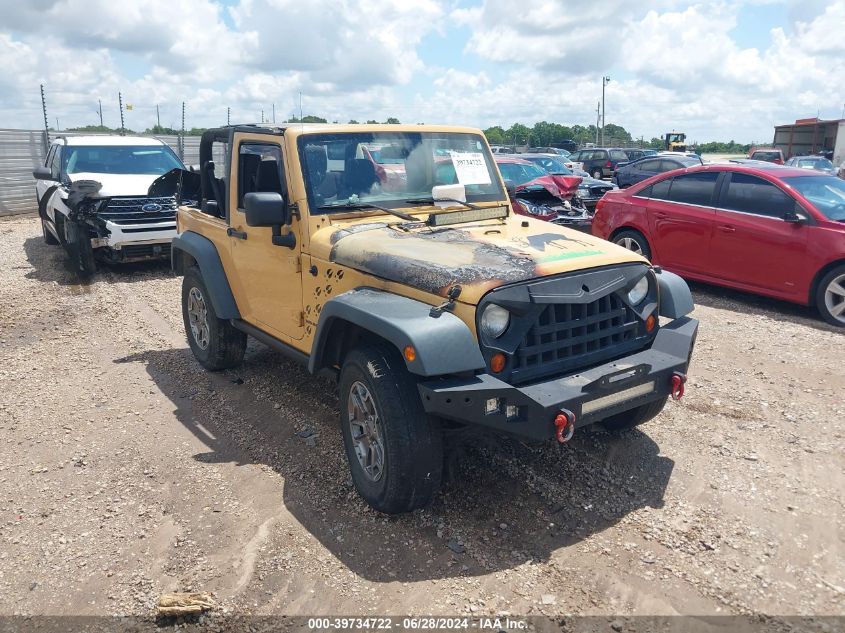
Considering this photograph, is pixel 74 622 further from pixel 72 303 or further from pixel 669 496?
pixel 72 303

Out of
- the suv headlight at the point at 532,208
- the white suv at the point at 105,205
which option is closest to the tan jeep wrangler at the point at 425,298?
the white suv at the point at 105,205

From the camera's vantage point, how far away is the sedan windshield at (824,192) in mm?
7453

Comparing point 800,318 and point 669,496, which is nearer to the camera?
point 669,496

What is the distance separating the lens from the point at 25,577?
3361mm

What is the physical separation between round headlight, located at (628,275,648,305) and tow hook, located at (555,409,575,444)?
3.51 feet

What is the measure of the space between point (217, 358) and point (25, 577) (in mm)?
2637

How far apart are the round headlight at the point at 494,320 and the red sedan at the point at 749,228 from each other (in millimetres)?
5454

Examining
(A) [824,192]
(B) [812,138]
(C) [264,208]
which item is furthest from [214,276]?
(B) [812,138]

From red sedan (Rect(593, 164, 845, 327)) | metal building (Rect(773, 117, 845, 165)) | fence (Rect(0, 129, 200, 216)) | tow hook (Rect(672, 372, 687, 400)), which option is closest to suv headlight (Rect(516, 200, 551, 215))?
red sedan (Rect(593, 164, 845, 327))

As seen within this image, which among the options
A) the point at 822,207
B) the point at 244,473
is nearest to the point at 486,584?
the point at 244,473

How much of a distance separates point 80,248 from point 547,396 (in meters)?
8.40

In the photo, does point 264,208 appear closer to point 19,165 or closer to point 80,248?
point 80,248

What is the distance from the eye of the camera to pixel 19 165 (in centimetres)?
1848

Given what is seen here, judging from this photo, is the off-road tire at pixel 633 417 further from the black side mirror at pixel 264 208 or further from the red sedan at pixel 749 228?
the red sedan at pixel 749 228
